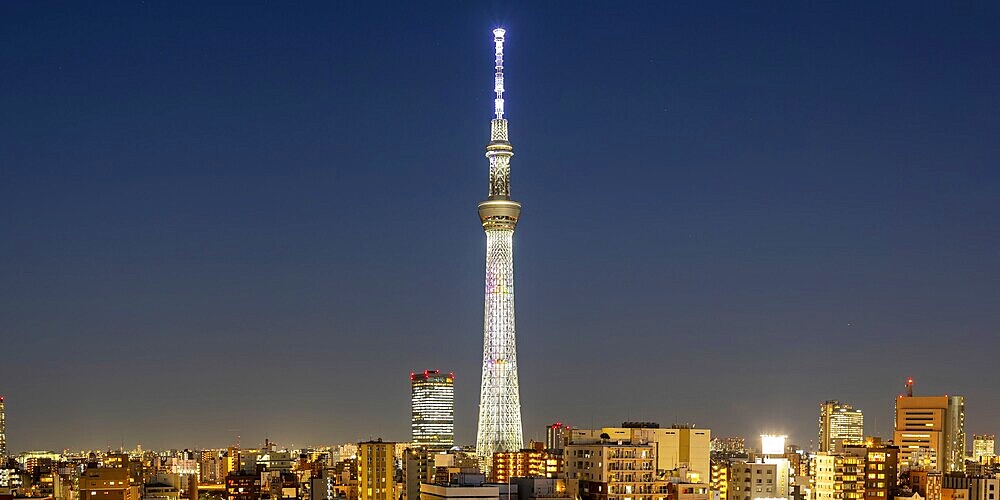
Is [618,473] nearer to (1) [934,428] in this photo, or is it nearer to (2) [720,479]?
(2) [720,479]

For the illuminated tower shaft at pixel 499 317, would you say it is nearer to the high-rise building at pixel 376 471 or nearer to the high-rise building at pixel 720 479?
the high-rise building at pixel 376 471

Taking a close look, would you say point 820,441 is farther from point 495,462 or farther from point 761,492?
point 761,492

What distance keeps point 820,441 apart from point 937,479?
31778mm

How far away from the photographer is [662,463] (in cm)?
4156

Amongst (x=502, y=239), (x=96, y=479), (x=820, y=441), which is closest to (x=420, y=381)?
(x=820, y=441)

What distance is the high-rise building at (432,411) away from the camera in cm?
8912

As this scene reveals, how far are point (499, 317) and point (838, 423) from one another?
95.2 ft

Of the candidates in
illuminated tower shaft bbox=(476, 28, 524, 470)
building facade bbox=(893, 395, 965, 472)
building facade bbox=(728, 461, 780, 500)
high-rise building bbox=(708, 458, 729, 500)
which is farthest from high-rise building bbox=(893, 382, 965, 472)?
building facade bbox=(728, 461, 780, 500)

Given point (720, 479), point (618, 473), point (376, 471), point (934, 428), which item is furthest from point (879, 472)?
point (934, 428)

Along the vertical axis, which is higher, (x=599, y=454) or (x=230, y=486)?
(x=599, y=454)

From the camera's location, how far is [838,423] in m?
81.1

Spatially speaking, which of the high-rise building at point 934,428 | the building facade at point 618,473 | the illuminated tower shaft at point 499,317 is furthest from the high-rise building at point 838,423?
the building facade at point 618,473

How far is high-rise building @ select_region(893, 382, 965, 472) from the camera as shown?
74875 millimetres

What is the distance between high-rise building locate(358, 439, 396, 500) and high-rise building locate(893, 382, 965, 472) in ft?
123
